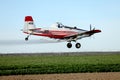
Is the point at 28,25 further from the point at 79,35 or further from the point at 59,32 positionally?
the point at 79,35

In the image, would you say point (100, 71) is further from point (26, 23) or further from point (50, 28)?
point (26, 23)

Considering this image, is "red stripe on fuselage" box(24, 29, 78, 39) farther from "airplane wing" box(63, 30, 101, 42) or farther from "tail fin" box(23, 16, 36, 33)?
"tail fin" box(23, 16, 36, 33)

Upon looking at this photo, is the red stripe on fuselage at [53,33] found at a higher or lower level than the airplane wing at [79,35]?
higher

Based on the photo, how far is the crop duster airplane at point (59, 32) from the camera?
5831 centimetres

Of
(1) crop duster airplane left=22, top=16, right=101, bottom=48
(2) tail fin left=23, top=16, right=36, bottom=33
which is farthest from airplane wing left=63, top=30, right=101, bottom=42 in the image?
(2) tail fin left=23, top=16, right=36, bottom=33

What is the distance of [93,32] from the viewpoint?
6253cm

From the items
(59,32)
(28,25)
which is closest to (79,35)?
(59,32)

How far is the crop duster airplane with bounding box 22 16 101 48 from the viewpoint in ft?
191

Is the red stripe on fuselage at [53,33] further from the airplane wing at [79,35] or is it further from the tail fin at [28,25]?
the tail fin at [28,25]

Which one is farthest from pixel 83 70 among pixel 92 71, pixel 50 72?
pixel 50 72

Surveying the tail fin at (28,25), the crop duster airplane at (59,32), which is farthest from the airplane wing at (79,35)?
the tail fin at (28,25)

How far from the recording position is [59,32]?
60.3 m

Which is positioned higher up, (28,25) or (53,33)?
(28,25)

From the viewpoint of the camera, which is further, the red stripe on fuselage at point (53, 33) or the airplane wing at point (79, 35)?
the airplane wing at point (79, 35)
